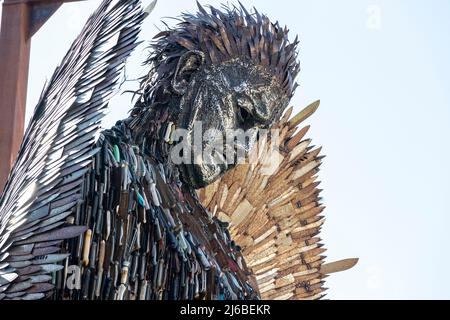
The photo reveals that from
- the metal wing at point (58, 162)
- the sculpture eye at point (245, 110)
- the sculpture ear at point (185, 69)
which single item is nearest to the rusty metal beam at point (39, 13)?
the sculpture ear at point (185, 69)

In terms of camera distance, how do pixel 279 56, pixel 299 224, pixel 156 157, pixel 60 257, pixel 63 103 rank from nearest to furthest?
1. pixel 60 257
2. pixel 63 103
3. pixel 156 157
4. pixel 279 56
5. pixel 299 224

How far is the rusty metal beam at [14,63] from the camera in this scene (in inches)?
230

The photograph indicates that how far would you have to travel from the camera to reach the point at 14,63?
19.7 feet

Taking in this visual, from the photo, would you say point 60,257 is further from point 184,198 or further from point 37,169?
point 184,198

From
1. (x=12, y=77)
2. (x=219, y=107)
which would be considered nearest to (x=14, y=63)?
(x=12, y=77)

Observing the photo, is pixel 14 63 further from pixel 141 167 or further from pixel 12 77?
pixel 141 167

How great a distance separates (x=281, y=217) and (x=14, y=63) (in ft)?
5.35

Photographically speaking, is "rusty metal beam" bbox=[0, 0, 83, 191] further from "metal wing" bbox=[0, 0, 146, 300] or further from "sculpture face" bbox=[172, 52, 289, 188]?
"metal wing" bbox=[0, 0, 146, 300]

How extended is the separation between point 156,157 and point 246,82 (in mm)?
532

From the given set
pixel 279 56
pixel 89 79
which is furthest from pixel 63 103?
pixel 279 56

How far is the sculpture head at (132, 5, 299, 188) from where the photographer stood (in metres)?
4.95

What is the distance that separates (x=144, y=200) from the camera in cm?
447

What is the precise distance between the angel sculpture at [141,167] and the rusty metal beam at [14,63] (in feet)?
3.19

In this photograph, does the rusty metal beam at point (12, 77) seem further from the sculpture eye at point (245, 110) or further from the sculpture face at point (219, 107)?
the sculpture eye at point (245, 110)
